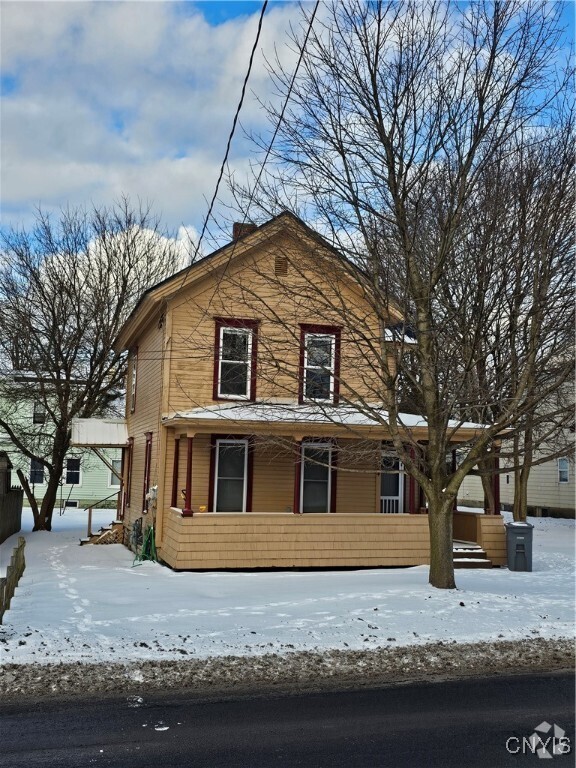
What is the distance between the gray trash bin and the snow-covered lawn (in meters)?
0.45

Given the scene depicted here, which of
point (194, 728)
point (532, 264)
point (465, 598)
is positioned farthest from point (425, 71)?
point (194, 728)

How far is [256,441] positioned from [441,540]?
5.67m

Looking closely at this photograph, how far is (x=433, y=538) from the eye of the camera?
13539mm

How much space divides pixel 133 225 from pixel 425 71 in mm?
20377

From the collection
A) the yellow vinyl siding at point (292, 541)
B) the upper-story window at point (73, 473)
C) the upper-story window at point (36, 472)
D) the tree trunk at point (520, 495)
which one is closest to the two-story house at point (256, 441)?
the yellow vinyl siding at point (292, 541)

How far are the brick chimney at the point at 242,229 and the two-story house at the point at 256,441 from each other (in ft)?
0.56

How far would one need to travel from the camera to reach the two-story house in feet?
53.9

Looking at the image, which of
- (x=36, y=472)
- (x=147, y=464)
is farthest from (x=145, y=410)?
(x=36, y=472)

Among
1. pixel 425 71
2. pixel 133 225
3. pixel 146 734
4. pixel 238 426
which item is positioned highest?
pixel 133 225

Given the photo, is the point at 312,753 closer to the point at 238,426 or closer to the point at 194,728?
the point at 194,728

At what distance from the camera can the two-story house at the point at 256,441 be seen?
16.4 m

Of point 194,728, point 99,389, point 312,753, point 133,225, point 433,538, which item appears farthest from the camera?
point 133,225

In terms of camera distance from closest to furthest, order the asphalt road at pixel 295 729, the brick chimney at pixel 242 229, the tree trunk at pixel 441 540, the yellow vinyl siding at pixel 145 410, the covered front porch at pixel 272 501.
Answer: the asphalt road at pixel 295 729 → the tree trunk at pixel 441 540 → the brick chimney at pixel 242 229 → the covered front porch at pixel 272 501 → the yellow vinyl siding at pixel 145 410

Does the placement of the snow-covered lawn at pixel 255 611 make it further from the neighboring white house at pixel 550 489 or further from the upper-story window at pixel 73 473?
the upper-story window at pixel 73 473
